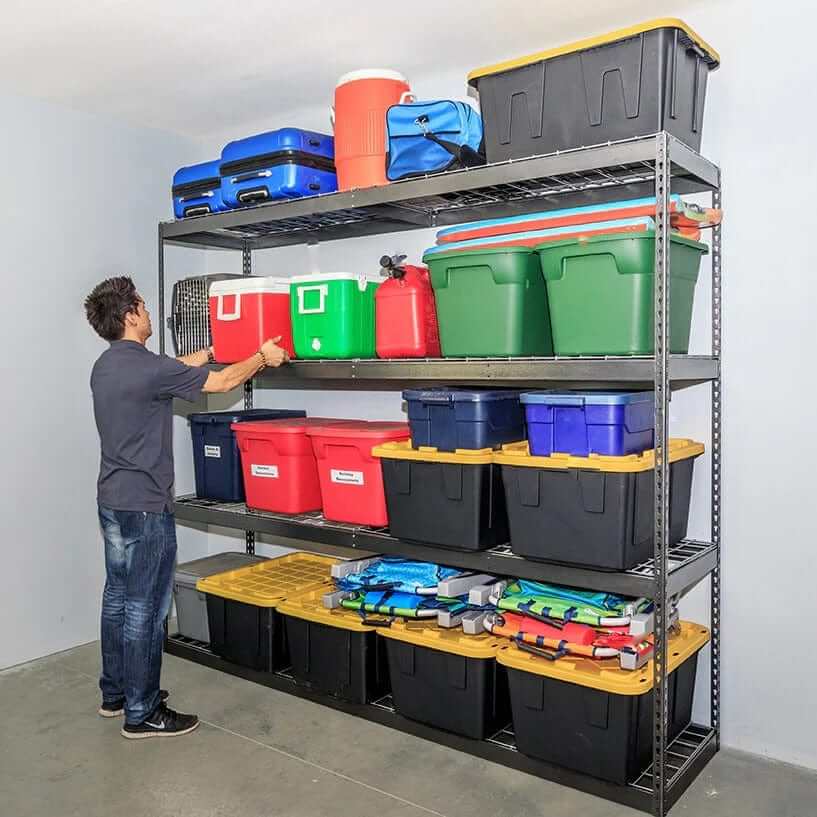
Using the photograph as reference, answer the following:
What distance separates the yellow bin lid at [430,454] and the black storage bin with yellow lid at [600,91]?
1.07 m

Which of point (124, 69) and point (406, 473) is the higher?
point (124, 69)

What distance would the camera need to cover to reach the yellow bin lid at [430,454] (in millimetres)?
3086

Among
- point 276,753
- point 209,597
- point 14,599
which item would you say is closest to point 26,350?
point 14,599

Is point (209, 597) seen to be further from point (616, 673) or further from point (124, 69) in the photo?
point (124, 69)

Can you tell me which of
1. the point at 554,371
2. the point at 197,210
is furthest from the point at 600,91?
the point at 197,210

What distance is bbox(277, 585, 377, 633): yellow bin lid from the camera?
3.49m

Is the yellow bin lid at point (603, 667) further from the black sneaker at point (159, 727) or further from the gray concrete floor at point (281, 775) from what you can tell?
the black sneaker at point (159, 727)

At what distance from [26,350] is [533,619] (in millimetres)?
2757

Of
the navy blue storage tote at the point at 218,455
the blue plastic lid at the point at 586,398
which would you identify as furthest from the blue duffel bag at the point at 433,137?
the navy blue storage tote at the point at 218,455

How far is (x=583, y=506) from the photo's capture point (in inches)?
111

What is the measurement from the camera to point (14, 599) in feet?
13.5

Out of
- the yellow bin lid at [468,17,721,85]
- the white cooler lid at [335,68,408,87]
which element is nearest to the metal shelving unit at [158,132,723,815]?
the yellow bin lid at [468,17,721,85]

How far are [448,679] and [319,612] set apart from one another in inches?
26.7

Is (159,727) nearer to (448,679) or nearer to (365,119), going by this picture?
(448,679)
